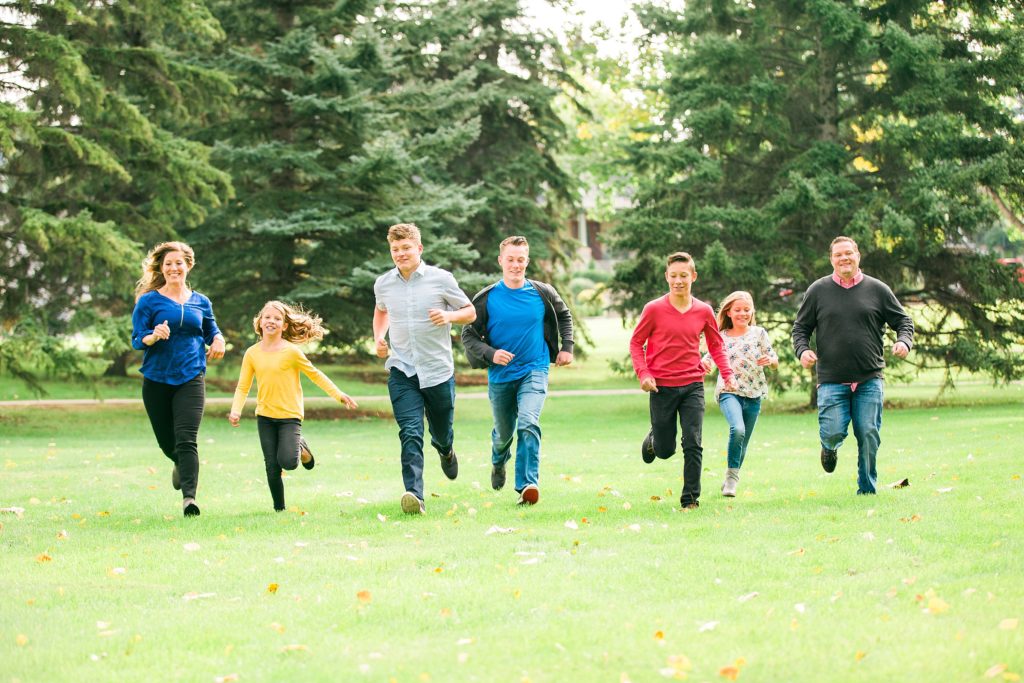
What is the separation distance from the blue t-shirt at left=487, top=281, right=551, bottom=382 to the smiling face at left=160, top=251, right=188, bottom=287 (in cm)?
245

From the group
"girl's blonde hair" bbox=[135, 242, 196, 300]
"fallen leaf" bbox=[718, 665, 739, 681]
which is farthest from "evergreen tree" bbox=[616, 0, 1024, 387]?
"fallen leaf" bbox=[718, 665, 739, 681]

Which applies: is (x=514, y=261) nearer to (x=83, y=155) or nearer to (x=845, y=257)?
(x=845, y=257)

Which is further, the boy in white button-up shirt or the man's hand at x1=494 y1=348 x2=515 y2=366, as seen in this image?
the man's hand at x1=494 y1=348 x2=515 y2=366

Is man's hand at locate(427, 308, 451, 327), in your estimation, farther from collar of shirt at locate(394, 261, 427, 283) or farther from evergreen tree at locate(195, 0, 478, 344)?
evergreen tree at locate(195, 0, 478, 344)

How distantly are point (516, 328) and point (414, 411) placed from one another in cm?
106

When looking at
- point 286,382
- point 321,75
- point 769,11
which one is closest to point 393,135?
point 321,75

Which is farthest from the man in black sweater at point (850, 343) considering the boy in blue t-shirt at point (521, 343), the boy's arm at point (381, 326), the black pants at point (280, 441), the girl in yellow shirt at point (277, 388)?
the black pants at point (280, 441)

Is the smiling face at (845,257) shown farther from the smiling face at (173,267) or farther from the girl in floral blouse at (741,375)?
the smiling face at (173,267)

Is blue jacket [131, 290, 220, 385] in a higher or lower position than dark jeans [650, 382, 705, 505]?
higher

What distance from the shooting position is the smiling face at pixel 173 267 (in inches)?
368

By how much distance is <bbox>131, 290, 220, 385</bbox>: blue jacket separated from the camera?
9.29 m

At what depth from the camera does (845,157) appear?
945 inches

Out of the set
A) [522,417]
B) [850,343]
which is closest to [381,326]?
[522,417]

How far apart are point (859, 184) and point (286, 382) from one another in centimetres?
1800
